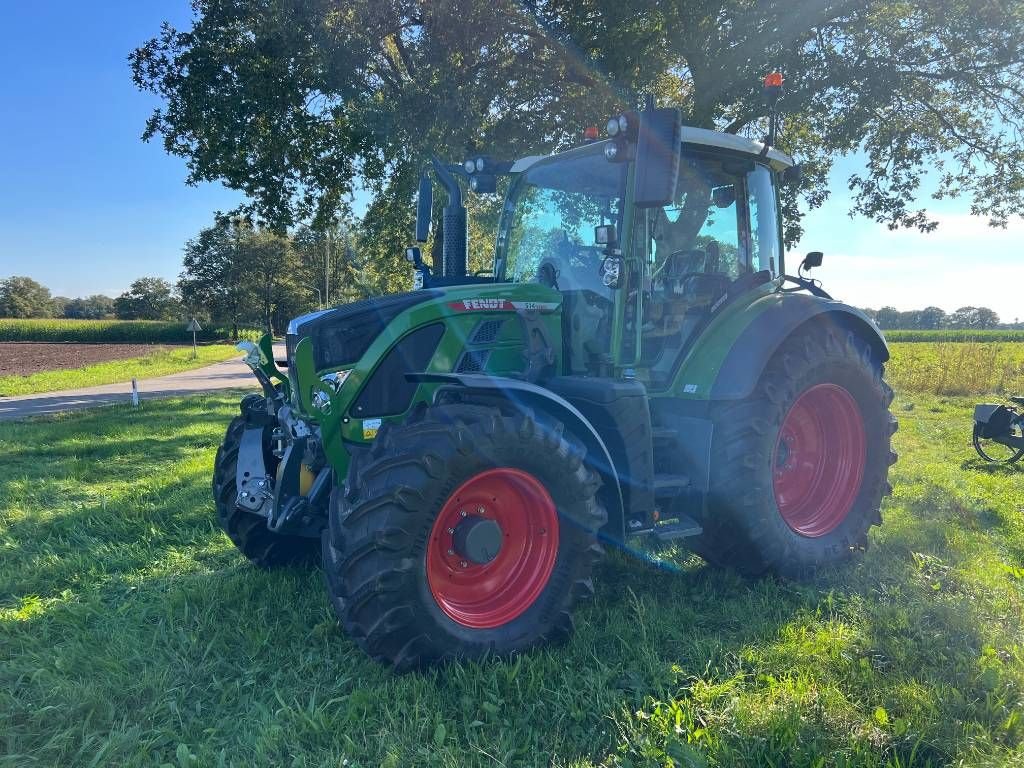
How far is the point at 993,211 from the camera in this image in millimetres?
12383

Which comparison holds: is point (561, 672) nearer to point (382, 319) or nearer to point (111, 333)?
point (382, 319)

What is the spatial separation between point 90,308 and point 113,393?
342 ft

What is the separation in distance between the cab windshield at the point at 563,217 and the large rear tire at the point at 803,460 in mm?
1116

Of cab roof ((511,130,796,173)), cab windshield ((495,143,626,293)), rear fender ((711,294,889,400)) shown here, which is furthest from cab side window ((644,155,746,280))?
rear fender ((711,294,889,400))

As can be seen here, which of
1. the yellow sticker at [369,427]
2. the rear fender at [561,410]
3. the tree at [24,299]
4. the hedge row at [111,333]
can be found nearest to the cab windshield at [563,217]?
the rear fender at [561,410]

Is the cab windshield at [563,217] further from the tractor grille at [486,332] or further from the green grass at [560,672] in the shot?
the green grass at [560,672]

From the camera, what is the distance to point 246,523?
361 cm

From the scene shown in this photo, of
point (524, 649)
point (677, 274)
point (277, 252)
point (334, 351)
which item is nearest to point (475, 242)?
point (677, 274)

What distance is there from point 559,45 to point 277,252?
144 feet

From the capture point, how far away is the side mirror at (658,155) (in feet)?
9.36

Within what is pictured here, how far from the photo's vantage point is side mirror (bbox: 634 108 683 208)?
2852 mm

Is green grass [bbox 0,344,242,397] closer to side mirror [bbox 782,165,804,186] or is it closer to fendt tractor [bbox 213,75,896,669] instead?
fendt tractor [bbox 213,75,896,669]

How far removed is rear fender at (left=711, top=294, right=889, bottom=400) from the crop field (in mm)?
1101

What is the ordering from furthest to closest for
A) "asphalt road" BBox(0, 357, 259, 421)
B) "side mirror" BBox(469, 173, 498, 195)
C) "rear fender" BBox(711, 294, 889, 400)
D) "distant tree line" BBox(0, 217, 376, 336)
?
"distant tree line" BBox(0, 217, 376, 336)
"asphalt road" BBox(0, 357, 259, 421)
"side mirror" BBox(469, 173, 498, 195)
"rear fender" BBox(711, 294, 889, 400)
